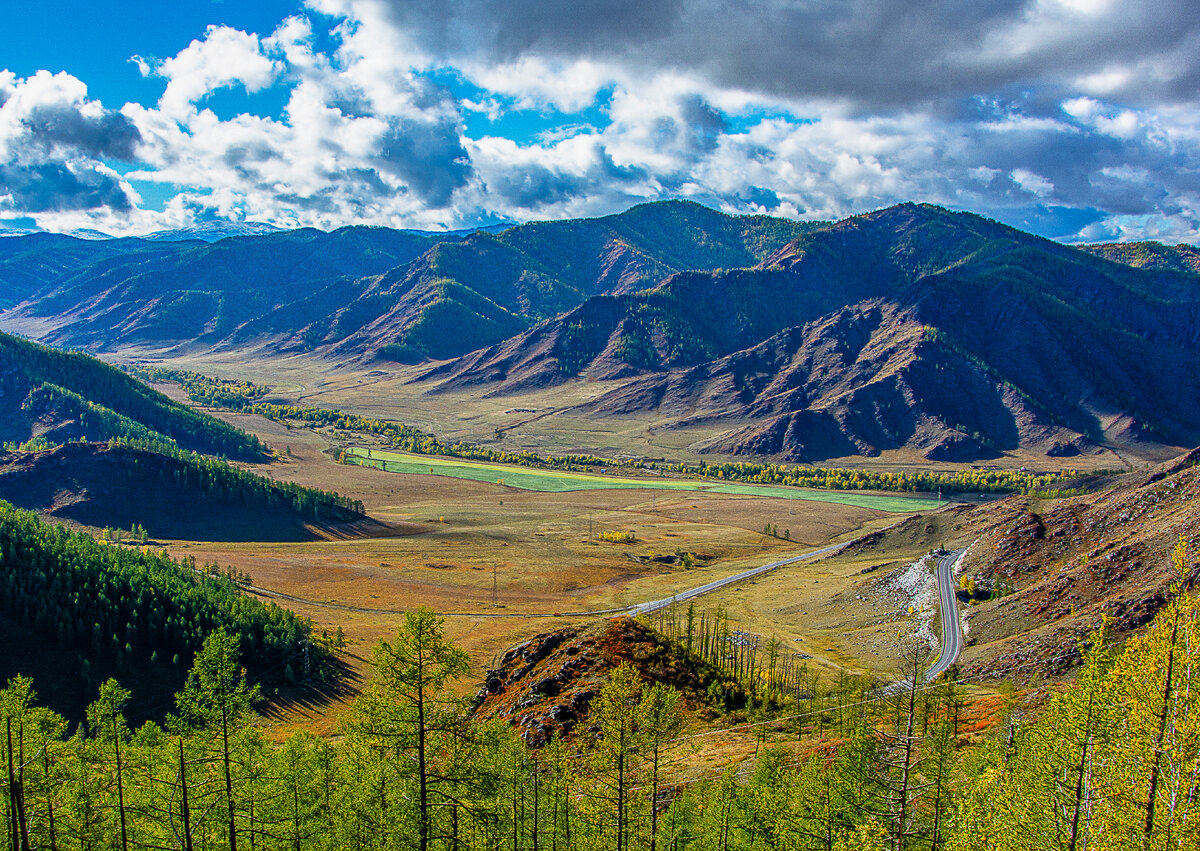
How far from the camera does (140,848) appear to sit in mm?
31766

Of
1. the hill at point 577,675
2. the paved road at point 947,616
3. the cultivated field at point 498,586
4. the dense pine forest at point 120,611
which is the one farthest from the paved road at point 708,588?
the dense pine forest at point 120,611

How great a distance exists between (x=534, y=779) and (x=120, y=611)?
94.0m

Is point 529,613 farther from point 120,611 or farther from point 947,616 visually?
point 947,616

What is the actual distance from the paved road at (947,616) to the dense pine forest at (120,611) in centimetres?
9268

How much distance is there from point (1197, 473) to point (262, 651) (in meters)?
152

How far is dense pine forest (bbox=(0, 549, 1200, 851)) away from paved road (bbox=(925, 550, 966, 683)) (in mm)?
63313

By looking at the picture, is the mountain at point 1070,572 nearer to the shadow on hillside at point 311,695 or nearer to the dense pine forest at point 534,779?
the dense pine forest at point 534,779

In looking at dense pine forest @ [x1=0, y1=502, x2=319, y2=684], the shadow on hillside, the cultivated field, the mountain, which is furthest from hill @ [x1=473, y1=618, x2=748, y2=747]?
the mountain

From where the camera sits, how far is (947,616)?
414ft

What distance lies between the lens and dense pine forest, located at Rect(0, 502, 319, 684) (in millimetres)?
102062

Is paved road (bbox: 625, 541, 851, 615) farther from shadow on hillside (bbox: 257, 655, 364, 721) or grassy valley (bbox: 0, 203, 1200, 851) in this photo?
shadow on hillside (bbox: 257, 655, 364, 721)

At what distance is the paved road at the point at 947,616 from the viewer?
10819 centimetres

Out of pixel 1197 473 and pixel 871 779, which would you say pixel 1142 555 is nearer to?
pixel 1197 473

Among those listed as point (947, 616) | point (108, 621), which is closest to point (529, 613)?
point (108, 621)
